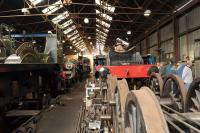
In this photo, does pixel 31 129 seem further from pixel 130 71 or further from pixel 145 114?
pixel 145 114

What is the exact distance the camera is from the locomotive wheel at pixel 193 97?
3.86 meters

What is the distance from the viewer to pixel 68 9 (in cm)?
2353

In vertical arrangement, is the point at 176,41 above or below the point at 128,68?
above

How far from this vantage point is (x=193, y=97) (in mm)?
3992

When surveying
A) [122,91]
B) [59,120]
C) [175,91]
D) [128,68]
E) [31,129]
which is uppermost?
[128,68]

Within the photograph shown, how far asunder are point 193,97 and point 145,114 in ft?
7.52

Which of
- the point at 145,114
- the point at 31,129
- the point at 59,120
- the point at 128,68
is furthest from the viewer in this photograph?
the point at 128,68

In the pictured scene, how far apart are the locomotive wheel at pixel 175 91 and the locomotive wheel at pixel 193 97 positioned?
0.16 metres

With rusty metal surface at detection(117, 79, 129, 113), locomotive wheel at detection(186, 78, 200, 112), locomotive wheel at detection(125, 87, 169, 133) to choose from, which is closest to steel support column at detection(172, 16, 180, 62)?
locomotive wheel at detection(186, 78, 200, 112)

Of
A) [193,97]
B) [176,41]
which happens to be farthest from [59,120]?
[176,41]

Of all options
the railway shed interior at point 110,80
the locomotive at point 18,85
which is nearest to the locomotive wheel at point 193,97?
the railway shed interior at point 110,80

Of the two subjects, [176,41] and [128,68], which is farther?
[176,41]

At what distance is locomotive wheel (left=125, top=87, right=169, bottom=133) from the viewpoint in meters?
1.80

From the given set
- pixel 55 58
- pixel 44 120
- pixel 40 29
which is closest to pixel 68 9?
pixel 40 29
